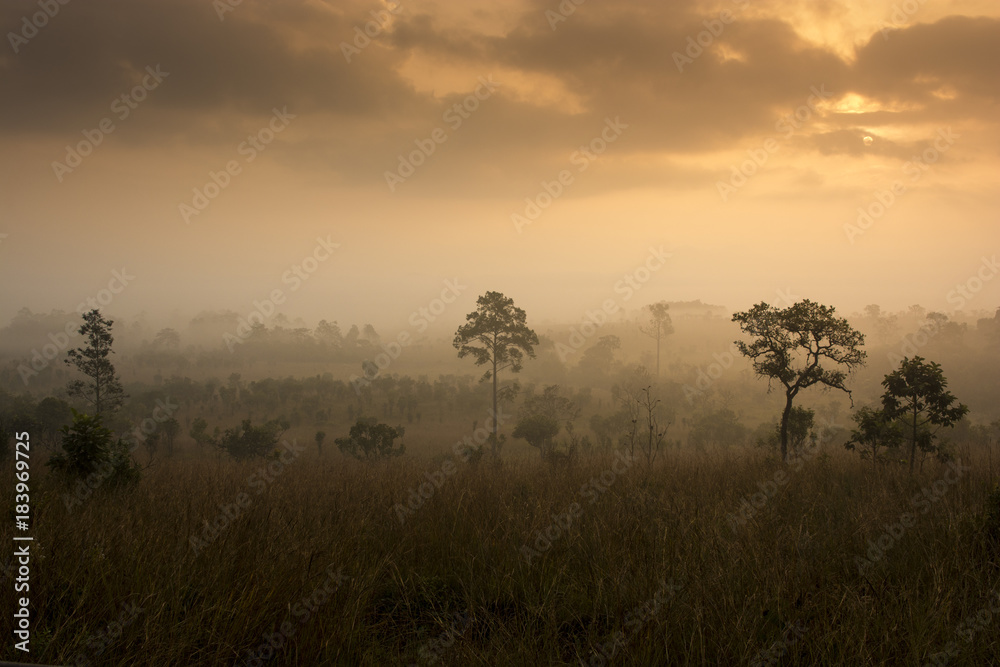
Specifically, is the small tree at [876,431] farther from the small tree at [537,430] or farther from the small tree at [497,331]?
the small tree at [537,430]

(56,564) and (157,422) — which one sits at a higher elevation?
(56,564)

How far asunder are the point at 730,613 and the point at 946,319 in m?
169

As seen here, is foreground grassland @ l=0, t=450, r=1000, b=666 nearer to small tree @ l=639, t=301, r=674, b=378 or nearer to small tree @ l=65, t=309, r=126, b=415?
small tree @ l=65, t=309, r=126, b=415

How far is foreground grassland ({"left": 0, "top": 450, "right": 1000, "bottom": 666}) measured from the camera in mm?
3357

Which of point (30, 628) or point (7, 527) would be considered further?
point (7, 527)

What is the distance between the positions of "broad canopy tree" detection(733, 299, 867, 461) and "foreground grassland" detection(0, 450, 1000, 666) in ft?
28.1

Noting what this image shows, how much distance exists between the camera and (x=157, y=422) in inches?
2315

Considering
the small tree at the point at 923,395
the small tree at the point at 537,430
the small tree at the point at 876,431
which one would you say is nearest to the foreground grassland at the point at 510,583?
the small tree at the point at 923,395

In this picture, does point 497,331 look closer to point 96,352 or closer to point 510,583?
point 96,352

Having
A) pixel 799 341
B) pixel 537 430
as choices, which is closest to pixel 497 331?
pixel 537 430

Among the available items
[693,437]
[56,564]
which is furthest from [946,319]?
[56,564]

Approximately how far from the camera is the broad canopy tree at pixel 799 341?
46.7 feet

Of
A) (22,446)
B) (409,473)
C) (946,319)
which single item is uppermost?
(946,319)

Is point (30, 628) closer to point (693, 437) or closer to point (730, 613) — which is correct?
point (730, 613)
